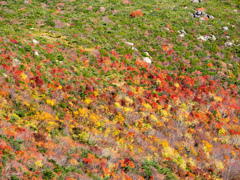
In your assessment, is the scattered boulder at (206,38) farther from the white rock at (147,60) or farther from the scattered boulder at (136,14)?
the white rock at (147,60)

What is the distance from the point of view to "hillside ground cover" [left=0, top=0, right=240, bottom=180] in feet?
31.6

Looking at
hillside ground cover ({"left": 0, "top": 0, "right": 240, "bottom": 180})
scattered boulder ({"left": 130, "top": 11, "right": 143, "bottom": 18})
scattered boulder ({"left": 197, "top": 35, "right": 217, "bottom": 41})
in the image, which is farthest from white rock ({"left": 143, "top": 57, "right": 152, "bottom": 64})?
scattered boulder ({"left": 130, "top": 11, "right": 143, "bottom": 18})

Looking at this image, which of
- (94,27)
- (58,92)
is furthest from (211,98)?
(94,27)

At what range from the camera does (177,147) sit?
13.2 metres

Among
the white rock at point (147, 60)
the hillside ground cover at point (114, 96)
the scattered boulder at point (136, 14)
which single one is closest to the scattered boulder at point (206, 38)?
the hillside ground cover at point (114, 96)

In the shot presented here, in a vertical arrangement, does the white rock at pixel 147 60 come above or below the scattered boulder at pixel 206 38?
below

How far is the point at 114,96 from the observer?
15.6m

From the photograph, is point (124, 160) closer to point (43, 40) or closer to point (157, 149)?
point (157, 149)

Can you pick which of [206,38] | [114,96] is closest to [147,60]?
[114,96]

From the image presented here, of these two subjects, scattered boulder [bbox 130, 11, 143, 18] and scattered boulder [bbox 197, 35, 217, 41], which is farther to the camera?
scattered boulder [bbox 130, 11, 143, 18]

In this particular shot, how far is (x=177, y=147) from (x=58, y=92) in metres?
8.87

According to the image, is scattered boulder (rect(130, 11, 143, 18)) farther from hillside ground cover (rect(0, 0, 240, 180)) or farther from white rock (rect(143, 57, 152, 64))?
white rock (rect(143, 57, 152, 64))

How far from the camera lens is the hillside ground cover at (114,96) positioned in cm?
963

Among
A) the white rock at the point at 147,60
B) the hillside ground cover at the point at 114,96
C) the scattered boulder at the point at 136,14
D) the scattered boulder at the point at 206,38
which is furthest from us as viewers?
the scattered boulder at the point at 136,14
